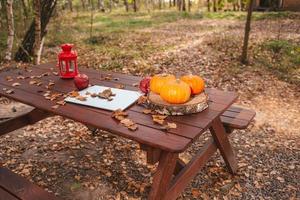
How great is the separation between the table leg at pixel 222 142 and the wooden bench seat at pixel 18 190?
1577 millimetres

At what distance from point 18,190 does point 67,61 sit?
146 cm

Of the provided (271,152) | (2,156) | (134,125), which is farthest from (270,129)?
(2,156)

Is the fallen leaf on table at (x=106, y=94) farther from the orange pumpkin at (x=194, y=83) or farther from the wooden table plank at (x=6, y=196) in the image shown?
the wooden table plank at (x=6, y=196)

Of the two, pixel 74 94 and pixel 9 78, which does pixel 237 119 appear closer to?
pixel 74 94

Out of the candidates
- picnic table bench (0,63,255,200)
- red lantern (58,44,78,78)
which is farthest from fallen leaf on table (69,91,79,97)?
red lantern (58,44,78,78)

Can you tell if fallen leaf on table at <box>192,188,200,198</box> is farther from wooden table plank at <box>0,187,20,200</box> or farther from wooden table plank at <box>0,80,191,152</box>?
wooden table plank at <box>0,187,20,200</box>

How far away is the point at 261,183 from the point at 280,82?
3585 millimetres

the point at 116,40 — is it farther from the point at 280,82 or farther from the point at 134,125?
the point at 134,125

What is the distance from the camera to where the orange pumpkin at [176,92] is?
224 centimetres

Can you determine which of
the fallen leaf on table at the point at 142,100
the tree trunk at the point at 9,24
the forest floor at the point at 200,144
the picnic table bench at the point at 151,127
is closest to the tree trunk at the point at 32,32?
the tree trunk at the point at 9,24

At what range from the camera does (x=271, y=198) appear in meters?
3.15

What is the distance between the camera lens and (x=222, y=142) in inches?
123

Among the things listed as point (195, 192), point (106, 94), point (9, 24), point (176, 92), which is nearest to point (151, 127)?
point (176, 92)

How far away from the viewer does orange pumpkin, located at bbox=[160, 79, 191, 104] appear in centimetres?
224
